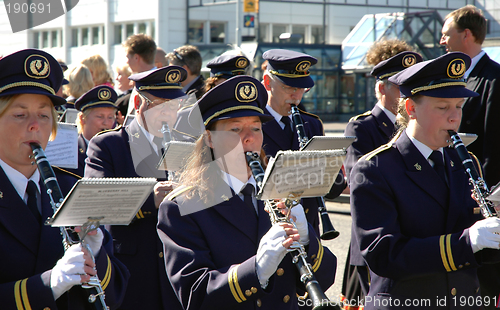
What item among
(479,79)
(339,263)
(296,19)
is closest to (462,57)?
(479,79)

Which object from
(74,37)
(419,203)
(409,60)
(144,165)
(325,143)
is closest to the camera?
(419,203)

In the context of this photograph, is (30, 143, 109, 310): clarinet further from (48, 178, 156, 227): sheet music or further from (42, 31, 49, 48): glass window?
(42, 31, 49, 48): glass window

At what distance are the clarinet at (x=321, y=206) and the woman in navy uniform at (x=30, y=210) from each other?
177 centimetres

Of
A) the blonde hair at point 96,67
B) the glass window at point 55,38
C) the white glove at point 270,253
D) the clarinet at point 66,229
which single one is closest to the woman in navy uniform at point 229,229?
the white glove at point 270,253

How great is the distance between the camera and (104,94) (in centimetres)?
522

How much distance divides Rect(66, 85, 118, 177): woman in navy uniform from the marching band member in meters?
1.19

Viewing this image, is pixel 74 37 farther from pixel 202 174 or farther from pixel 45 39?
pixel 202 174

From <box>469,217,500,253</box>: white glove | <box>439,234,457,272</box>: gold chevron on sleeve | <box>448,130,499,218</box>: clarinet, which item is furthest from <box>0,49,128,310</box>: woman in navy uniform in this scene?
<box>448,130,499,218</box>: clarinet

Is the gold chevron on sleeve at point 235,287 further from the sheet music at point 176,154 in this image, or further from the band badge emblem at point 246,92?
the sheet music at point 176,154

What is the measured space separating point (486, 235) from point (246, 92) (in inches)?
50.3

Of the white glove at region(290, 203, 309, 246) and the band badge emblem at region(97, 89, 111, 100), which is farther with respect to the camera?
the band badge emblem at region(97, 89, 111, 100)

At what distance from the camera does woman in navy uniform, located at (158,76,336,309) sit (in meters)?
2.41

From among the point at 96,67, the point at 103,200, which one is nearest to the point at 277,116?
the point at 103,200

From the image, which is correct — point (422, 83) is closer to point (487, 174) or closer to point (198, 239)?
point (198, 239)
